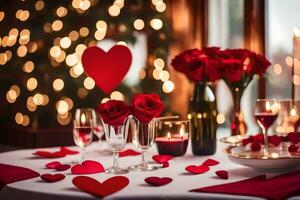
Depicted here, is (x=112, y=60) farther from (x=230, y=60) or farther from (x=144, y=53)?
(x=144, y=53)

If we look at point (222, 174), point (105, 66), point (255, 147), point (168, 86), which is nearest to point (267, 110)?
point (255, 147)

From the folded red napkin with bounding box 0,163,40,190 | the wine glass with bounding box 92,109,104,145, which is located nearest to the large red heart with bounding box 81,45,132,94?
the wine glass with bounding box 92,109,104,145

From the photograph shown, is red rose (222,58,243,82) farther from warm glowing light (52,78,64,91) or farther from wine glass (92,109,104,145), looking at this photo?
warm glowing light (52,78,64,91)

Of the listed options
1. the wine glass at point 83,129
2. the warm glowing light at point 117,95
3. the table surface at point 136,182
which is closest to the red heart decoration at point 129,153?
the table surface at point 136,182

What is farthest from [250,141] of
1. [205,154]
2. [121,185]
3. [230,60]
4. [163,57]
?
[163,57]

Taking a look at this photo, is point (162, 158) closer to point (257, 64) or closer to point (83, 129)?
point (83, 129)

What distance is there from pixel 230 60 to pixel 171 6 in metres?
2.56

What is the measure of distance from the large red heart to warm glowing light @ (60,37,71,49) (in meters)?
1.59

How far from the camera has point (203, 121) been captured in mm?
1745

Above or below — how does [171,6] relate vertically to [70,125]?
above

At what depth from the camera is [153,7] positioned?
3.99 m

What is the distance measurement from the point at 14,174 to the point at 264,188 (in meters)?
0.66

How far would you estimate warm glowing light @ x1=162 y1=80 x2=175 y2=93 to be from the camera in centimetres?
394

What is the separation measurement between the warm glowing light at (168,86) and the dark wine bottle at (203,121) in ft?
7.09
